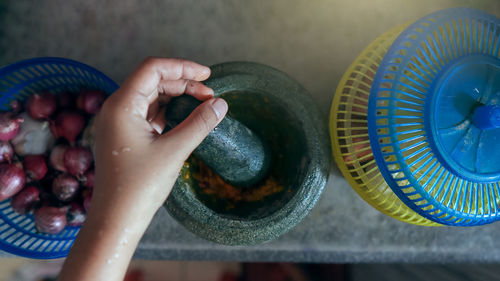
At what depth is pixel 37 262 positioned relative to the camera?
4.09 ft

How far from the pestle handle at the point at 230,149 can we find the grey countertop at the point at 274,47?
0.77 ft

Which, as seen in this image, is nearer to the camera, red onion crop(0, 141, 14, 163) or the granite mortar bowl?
the granite mortar bowl

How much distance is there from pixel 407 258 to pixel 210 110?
0.70 meters

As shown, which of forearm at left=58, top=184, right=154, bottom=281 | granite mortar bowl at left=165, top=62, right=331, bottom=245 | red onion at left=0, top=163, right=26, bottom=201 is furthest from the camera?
red onion at left=0, top=163, right=26, bottom=201

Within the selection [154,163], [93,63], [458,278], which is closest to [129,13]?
[93,63]

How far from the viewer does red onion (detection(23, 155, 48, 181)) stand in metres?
0.85

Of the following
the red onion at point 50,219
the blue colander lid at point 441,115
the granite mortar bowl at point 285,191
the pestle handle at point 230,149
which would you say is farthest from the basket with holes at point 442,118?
the red onion at point 50,219

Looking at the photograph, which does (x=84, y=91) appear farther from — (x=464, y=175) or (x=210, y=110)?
(x=464, y=175)

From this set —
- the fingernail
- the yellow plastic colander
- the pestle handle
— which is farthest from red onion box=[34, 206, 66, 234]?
the yellow plastic colander

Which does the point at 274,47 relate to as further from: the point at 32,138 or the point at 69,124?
the point at 32,138

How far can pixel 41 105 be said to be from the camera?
2.76ft

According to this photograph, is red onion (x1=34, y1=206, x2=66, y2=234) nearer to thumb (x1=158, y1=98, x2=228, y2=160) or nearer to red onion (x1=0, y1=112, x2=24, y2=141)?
red onion (x1=0, y1=112, x2=24, y2=141)

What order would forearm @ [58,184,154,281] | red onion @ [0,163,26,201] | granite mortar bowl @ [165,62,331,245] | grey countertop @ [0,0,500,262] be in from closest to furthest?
1. forearm @ [58,184,154,281]
2. granite mortar bowl @ [165,62,331,245]
3. red onion @ [0,163,26,201]
4. grey countertop @ [0,0,500,262]

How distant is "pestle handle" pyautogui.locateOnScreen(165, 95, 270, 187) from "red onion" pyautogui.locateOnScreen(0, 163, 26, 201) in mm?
431
